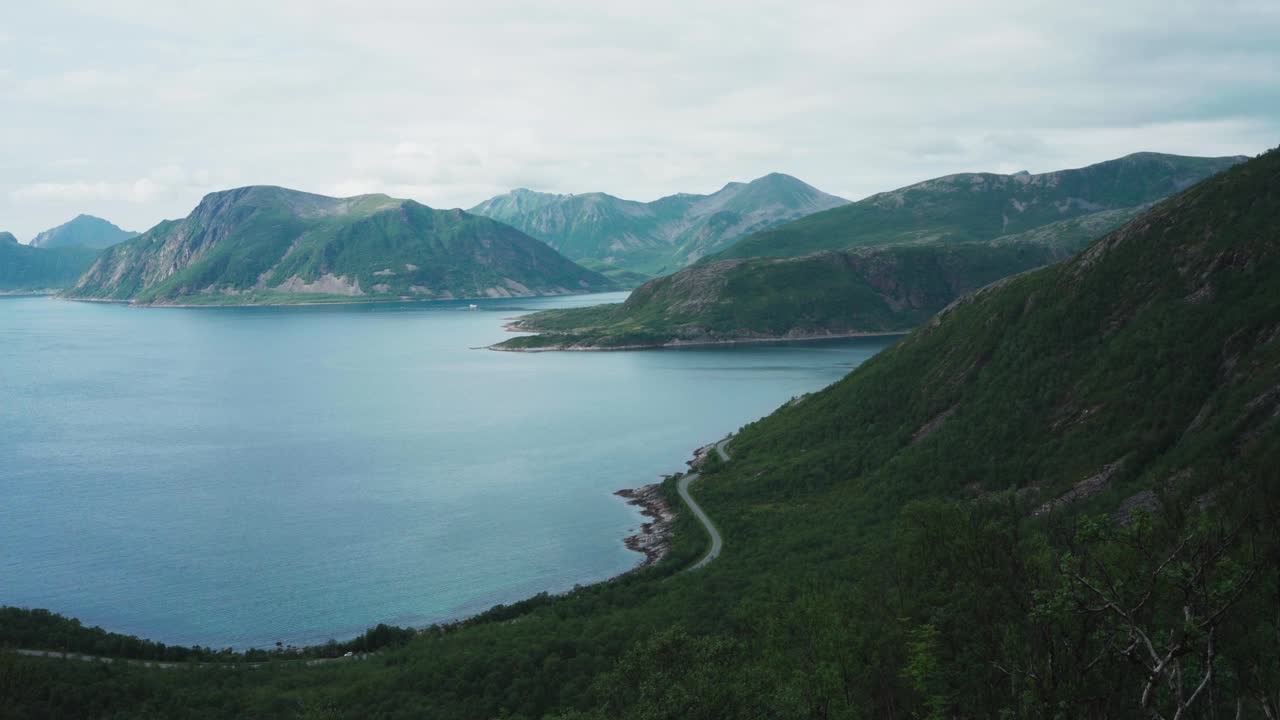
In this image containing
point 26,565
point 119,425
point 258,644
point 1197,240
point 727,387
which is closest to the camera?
point 258,644

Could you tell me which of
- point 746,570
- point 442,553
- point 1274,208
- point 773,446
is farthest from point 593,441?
point 1274,208

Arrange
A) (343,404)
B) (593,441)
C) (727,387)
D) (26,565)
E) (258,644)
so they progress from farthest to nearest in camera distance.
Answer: (727,387) < (343,404) < (593,441) < (26,565) < (258,644)

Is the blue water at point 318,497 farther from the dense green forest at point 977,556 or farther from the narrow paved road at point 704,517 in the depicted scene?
the dense green forest at point 977,556

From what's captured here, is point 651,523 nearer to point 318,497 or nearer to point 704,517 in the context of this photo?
point 704,517

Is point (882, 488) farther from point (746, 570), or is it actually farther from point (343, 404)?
point (343, 404)

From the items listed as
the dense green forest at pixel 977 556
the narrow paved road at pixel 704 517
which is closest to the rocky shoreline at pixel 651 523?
Answer: the narrow paved road at pixel 704 517

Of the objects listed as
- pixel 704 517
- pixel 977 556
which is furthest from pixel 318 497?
pixel 977 556
